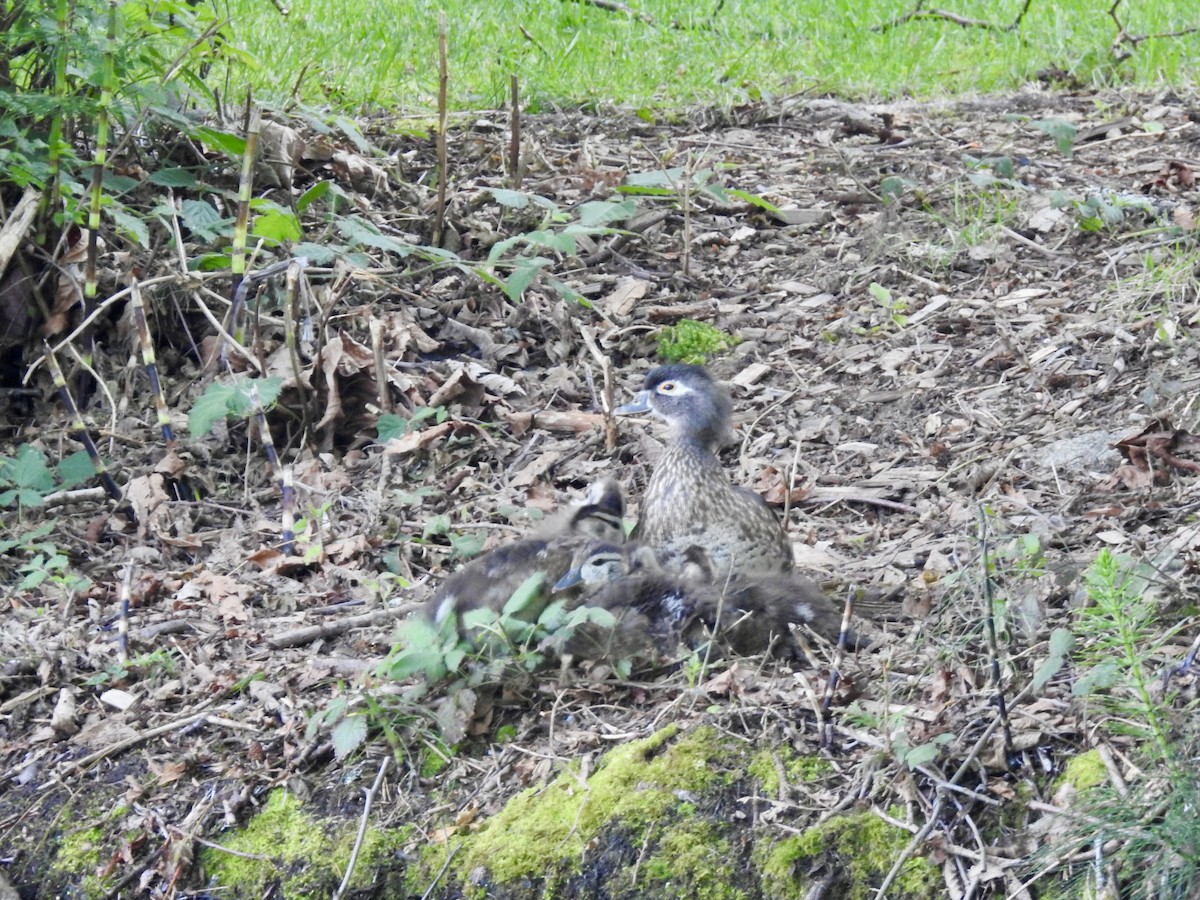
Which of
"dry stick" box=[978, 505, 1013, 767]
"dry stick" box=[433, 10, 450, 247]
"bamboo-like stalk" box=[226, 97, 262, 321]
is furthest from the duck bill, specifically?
"dry stick" box=[978, 505, 1013, 767]

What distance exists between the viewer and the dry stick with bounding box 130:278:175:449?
555cm

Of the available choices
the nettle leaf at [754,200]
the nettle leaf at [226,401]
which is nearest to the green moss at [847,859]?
the nettle leaf at [226,401]

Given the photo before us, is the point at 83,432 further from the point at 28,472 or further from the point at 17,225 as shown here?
the point at 17,225

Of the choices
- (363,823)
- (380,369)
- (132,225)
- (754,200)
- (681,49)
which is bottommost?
(363,823)

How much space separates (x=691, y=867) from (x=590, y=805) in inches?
13.2

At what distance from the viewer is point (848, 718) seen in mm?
3695

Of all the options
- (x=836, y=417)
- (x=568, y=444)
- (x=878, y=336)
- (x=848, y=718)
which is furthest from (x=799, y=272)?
(x=848, y=718)

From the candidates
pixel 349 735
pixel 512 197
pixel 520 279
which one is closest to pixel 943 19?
pixel 512 197

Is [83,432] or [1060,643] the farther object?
[83,432]

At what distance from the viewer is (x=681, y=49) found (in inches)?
385

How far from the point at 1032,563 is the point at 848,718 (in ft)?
3.04

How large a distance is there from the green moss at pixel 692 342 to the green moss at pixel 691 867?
3.45 meters

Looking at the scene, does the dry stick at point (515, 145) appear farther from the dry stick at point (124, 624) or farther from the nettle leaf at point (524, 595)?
the nettle leaf at point (524, 595)

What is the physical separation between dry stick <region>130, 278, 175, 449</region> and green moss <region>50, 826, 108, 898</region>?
2.05m
